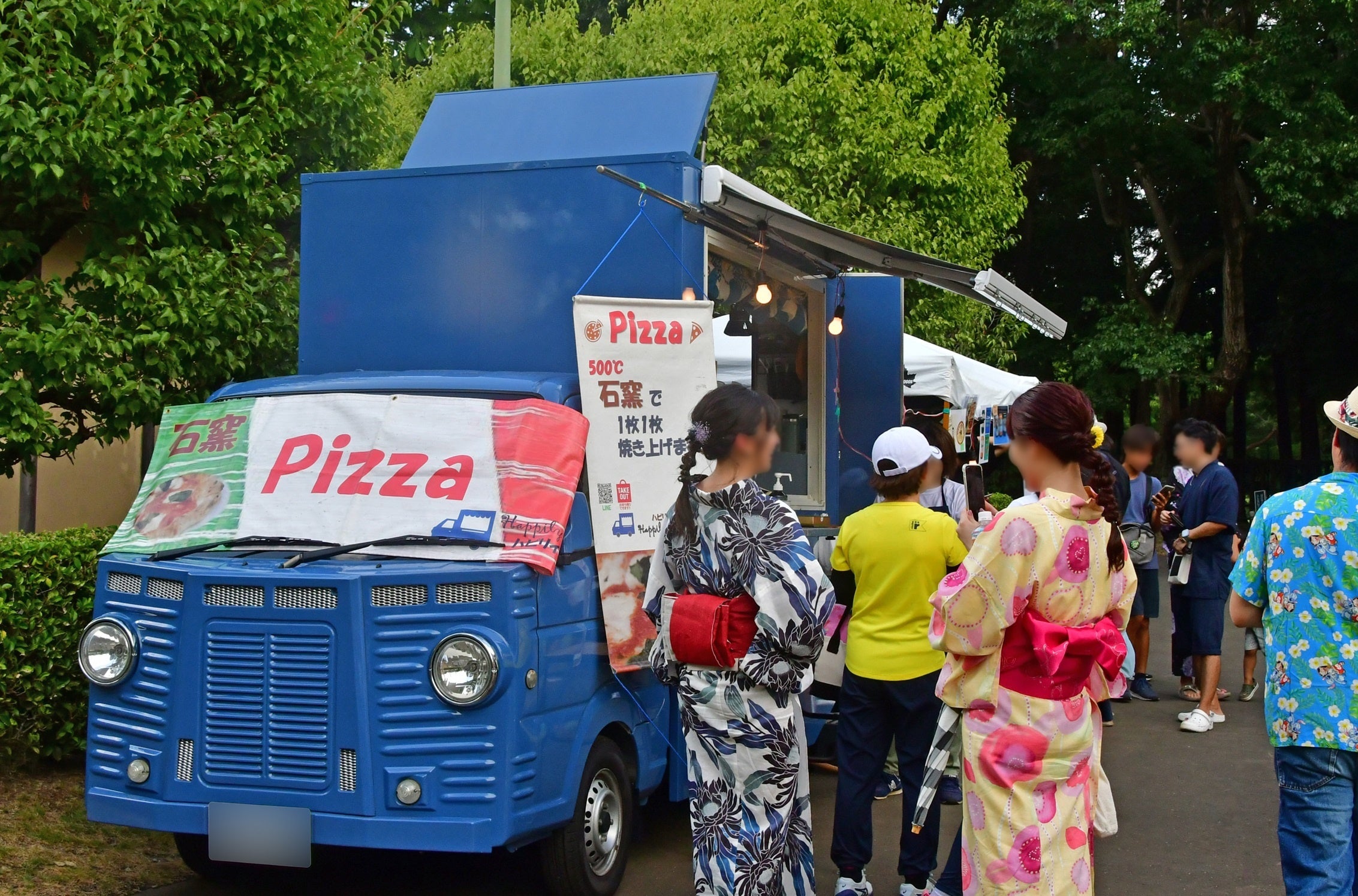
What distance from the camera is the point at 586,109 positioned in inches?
271

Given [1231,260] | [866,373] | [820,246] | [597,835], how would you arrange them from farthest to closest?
[1231,260]
[866,373]
[820,246]
[597,835]

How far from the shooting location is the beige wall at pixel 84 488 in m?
10.6

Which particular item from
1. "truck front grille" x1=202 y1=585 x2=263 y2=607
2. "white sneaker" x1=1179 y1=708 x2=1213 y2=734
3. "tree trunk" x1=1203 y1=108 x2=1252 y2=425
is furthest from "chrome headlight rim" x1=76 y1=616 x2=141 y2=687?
"tree trunk" x1=1203 y1=108 x2=1252 y2=425

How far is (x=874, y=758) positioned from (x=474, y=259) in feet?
9.31

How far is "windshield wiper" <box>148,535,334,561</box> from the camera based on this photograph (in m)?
4.86

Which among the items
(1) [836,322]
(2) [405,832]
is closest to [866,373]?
(1) [836,322]

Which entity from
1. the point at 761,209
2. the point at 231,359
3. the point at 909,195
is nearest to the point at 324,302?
the point at 231,359

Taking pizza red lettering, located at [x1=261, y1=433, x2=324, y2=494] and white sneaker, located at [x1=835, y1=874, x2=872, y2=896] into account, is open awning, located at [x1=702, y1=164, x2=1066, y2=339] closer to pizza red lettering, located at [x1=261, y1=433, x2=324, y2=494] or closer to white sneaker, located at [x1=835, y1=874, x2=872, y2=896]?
pizza red lettering, located at [x1=261, y1=433, x2=324, y2=494]

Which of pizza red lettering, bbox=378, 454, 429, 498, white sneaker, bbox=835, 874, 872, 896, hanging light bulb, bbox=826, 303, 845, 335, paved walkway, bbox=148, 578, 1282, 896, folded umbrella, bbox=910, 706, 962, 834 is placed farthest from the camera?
hanging light bulb, bbox=826, 303, 845, 335

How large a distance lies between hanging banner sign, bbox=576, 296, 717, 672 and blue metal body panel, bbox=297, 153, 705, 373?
25cm

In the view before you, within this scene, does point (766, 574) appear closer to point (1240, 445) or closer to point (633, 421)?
point (633, 421)

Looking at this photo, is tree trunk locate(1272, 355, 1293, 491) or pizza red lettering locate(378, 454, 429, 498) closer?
pizza red lettering locate(378, 454, 429, 498)

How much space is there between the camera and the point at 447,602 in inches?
178

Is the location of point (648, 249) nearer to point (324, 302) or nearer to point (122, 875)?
point (324, 302)
